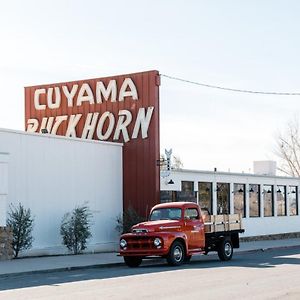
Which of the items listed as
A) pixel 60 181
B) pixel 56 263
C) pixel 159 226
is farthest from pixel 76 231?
pixel 159 226

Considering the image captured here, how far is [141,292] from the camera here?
14.9 metres

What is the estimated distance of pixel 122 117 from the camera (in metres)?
32.9

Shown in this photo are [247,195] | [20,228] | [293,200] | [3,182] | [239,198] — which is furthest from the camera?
[293,200]

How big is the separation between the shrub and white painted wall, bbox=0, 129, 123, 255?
0.34 meters

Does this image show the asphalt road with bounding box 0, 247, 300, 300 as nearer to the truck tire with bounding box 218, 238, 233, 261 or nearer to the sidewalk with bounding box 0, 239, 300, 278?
the sidewalk with bounding box 0, 239, 300, 278

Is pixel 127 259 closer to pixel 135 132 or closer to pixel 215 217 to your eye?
pixel 215 217

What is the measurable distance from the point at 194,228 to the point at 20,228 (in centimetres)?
643

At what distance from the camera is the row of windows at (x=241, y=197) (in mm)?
34406

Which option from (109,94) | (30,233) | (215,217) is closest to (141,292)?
(215,217)

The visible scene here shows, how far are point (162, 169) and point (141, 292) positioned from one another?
57.4 feet

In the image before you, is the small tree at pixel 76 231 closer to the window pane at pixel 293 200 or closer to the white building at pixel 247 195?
the white building at pixel 247 195

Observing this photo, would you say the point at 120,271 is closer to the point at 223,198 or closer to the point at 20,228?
the point at 20,228

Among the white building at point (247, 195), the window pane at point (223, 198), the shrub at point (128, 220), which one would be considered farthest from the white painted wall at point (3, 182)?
the window pane at point (223, 198)

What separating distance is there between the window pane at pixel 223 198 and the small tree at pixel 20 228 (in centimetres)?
1387
